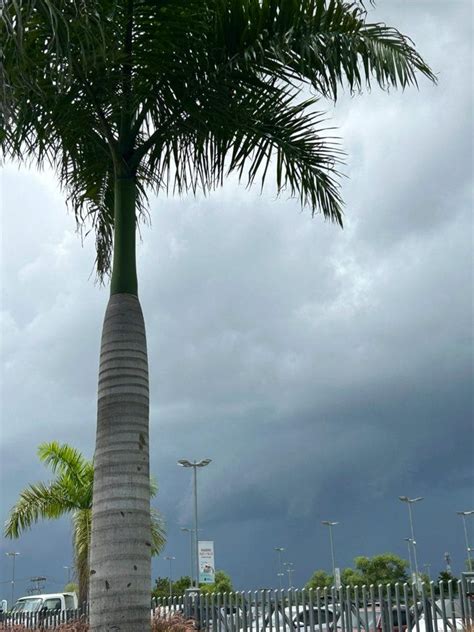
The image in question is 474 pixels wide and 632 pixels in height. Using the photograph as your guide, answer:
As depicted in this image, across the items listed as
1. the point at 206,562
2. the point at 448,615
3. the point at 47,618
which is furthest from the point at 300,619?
the point at 206,562

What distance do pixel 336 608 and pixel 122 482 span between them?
7334mm

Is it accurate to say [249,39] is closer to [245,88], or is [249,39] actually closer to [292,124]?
[245,88]

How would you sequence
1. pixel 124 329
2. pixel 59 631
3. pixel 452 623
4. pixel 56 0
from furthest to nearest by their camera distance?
pixel 59 631
pixel 452 623
pixel 124 329
pixel 56 0

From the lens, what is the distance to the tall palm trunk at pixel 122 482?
21.8ft

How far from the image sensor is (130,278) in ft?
25.8

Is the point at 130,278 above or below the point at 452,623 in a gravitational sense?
above

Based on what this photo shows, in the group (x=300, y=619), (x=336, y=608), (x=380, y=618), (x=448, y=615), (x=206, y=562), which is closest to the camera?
(x=448, y=615)

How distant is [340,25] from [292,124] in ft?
3.86

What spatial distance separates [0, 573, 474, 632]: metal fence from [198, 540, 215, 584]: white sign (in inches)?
608

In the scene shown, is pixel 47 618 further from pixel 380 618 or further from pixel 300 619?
pixel 380 618

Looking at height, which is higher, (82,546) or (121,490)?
(82,546)

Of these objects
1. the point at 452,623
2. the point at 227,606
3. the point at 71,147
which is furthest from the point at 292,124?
the point at 227,606

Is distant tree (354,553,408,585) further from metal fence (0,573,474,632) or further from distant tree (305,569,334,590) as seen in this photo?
metal fence (0,573,474,632)

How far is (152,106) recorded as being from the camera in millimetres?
8695
